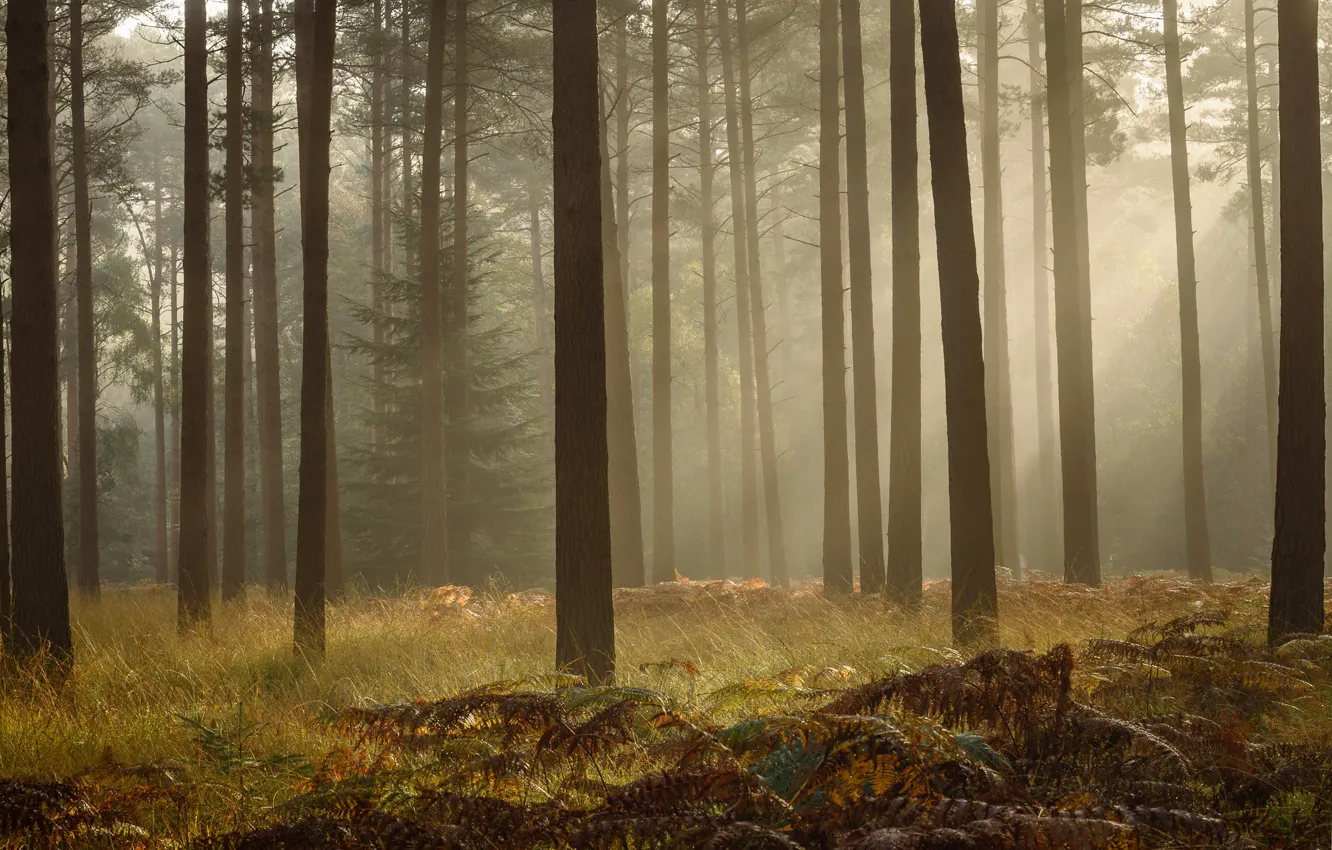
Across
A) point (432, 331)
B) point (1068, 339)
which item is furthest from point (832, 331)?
point (432, 331)

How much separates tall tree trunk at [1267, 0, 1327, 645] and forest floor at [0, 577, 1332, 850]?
622 mm

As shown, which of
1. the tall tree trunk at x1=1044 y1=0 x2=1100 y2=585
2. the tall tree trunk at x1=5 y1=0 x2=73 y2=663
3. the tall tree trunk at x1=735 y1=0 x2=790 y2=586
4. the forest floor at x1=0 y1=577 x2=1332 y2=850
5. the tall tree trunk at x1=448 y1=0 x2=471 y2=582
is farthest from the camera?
the tall tree trunk at x1=735 y1=0 x2=790 y2=586

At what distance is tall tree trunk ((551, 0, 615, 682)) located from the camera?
7445 millimetres

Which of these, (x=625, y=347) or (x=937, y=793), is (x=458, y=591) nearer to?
(x=625, y=347)

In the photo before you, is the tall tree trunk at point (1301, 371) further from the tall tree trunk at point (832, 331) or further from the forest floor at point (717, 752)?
the tall tree trunk at point (832, 331)

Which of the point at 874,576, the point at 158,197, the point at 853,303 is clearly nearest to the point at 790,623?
the point at 874,576

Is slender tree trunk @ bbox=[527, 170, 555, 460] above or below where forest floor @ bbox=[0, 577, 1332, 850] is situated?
above

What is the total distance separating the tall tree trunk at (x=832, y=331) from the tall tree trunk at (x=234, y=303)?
9030 millimetres

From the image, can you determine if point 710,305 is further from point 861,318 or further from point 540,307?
point 861,318

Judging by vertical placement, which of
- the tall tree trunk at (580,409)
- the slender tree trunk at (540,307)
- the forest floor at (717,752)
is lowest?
the forest floor at (717,752)

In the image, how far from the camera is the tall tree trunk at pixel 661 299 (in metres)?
18.5

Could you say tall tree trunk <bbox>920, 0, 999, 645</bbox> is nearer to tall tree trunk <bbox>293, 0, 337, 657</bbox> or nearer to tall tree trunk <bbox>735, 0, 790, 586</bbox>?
tall tree trunk <bbox>293, 0, 337, 657</bbox>

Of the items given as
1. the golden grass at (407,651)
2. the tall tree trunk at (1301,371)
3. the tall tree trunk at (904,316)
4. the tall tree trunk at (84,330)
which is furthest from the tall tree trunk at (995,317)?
the tall tree trunk at (84,330)

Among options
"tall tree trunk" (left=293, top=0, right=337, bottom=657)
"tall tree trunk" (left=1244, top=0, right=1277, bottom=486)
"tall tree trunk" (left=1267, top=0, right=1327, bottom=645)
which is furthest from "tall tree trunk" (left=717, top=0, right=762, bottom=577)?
"tall tree trunk" (left=1267, top=0, right=1327, bottom=645)
